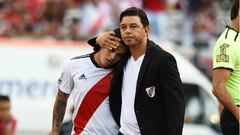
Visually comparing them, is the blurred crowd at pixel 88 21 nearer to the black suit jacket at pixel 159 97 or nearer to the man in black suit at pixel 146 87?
the man in black suit at pixel 146 87

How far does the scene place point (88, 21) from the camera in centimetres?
1844

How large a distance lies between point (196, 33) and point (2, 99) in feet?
31.0

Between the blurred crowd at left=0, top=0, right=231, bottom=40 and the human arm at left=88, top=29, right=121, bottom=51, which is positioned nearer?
the human arm at left=88, top=29, right=121, bottom=51

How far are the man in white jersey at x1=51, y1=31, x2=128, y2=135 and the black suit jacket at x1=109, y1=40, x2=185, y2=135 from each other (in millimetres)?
428

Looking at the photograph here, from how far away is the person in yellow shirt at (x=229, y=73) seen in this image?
24.8 feet

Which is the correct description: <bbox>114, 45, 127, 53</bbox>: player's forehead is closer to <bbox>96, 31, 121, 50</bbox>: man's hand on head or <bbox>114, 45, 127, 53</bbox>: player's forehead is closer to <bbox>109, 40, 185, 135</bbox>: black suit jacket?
<bbox>96, 31, 121, 50</bbox>: man's hand on head

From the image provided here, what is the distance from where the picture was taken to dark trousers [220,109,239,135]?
7.81 meters

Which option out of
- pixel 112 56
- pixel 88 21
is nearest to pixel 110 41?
pixel 112 56

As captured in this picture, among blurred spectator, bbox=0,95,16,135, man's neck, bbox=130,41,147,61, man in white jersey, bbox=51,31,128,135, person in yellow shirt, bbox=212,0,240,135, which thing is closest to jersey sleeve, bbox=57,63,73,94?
man in white jersey, bbox=51,31,128,135

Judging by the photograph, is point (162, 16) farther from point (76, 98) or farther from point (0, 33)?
point (76, 98)

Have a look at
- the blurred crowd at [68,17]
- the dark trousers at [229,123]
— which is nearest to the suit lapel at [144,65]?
the dark trousers at [229,123]

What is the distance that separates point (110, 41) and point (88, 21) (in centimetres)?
1051

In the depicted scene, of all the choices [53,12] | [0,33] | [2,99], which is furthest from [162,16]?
[2,99]

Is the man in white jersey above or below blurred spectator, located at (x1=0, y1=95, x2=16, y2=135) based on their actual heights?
above
